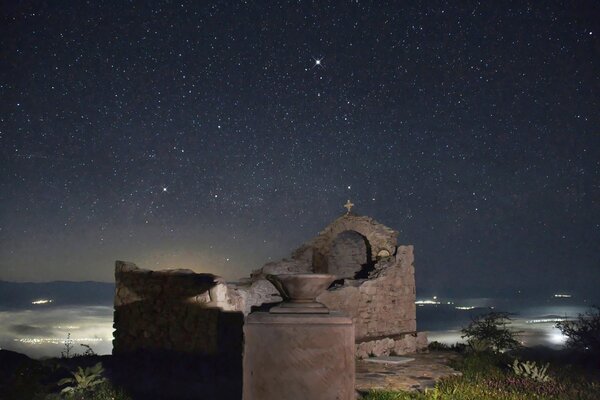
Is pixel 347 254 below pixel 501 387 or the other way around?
the other way around

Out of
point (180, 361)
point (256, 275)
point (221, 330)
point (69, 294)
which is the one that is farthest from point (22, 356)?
point (69, 294)

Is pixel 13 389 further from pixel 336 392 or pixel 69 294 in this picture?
pixel 69 294

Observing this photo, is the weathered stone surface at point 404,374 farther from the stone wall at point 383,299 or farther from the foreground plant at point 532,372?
the stone wall at point 383,299

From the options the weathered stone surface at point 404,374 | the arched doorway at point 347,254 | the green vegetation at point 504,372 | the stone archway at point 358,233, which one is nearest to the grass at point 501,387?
the green vegetation at point 504,372

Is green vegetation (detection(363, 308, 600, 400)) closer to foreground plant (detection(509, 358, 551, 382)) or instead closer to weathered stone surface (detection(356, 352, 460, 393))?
foreground plant (detection(509, 358, 551, 382))

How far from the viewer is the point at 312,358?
487 cm

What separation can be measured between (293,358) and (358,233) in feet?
50.4

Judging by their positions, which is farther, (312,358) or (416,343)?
(416,343)

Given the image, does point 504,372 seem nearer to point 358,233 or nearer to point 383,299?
point 383,299


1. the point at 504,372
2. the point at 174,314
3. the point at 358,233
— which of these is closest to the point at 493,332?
the point at 504,372

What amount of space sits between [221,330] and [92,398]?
264 cm

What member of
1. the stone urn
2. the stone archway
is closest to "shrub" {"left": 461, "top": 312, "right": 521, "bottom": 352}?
the stone archway

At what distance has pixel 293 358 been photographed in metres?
4.85

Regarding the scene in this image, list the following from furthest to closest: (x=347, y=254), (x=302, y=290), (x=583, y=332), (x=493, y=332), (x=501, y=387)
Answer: (x=347, y=254) → (x=493, y=332) → (x=583, y=332) → (x=501, y=387) → (x=302, y=290)
